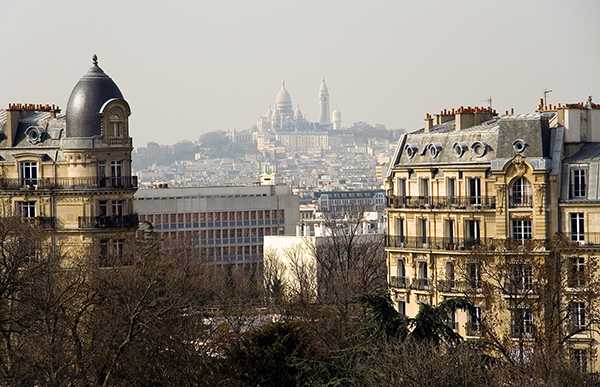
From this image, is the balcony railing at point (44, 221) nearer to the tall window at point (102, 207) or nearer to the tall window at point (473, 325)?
the tall window at point (102, 207)

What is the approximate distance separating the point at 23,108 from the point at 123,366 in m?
29.9

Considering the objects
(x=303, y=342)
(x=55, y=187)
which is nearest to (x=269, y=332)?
(x=303, y=342)

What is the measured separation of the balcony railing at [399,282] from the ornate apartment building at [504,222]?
8cm

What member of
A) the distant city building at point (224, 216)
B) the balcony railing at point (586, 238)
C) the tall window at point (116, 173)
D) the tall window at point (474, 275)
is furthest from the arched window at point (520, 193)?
the distant city building at point (224, 216)

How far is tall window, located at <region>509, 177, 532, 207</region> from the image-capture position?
73.9 metres

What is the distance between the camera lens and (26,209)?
84.0 meters

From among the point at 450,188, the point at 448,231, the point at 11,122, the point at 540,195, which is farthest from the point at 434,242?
the point at 11,122

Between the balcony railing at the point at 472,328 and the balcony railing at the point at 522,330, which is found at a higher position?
the balcony railing at the point at 522,330

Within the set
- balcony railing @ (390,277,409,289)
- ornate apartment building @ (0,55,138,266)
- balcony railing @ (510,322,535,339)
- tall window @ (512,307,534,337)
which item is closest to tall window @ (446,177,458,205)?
balcony railing @ (390,277,409,289)

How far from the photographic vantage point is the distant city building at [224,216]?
505 ft

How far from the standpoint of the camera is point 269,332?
61562 mm

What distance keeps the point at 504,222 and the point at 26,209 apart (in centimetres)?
2471

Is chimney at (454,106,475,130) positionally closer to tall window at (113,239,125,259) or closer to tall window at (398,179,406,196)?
tall window at (398,179,406,196)

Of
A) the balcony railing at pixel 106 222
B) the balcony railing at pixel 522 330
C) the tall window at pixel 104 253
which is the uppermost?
the balcony railing at pixel 106 222
